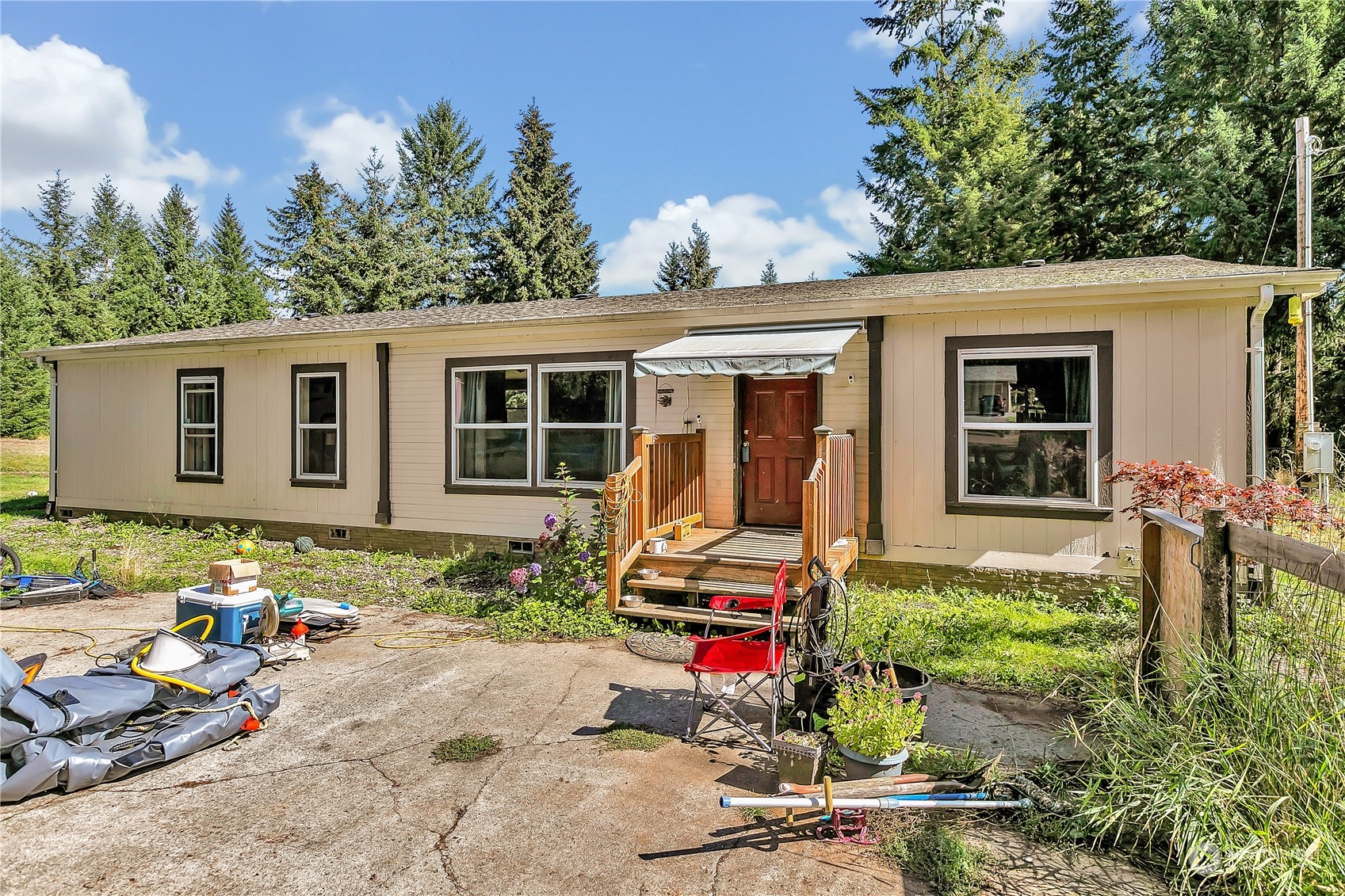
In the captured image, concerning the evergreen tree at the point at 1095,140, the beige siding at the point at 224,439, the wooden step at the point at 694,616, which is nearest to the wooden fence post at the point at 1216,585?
the wooden step at the point at 694,616

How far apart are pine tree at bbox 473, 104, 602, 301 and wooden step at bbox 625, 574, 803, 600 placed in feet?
76.0

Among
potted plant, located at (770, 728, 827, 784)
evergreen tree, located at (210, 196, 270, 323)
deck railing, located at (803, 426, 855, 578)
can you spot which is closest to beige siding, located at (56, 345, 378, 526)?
deck railing, located at (803, 426, 855, 578)

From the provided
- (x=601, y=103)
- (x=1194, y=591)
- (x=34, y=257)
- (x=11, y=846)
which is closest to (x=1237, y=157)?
(x=601, y=103)

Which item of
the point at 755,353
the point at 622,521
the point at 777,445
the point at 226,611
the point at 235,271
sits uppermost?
the point at 235,271

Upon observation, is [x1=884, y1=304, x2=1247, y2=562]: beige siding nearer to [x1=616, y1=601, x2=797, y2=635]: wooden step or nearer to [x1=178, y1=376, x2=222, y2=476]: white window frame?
[x1=616, y1=601, x2=797, y2=635]: wooden step

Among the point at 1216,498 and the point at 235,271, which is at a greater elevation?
the point at 235,271

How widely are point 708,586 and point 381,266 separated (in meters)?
25.6

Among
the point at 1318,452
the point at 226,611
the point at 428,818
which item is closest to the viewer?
the point at 428,818

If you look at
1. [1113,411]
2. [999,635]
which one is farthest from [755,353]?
[1113,411]

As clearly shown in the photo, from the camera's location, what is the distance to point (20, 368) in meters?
24.6

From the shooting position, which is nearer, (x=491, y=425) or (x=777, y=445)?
(x=777, y=445)

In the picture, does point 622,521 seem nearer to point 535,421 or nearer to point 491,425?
point 535,421

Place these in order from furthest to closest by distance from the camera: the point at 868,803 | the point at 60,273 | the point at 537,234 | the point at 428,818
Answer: the point at 60,273 < the point at 537,234 < the point at 428,818 < the point at 868,803

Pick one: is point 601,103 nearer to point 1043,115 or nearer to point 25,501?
point 1043,115
